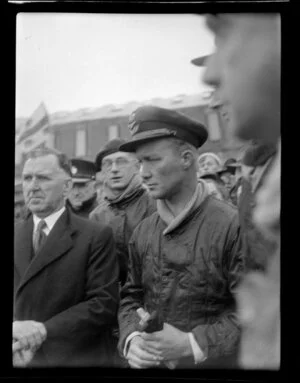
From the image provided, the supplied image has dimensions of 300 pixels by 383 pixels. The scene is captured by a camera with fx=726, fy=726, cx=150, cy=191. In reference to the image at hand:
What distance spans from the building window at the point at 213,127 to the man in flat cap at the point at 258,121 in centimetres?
9

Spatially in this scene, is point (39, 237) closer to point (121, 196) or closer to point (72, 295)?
point (72, 295)

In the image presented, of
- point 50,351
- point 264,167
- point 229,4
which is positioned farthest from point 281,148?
point 50,351

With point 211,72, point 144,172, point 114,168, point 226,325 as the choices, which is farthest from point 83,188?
point 226,325

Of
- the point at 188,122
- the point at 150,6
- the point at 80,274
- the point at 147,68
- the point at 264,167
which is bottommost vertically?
the point at 80,274

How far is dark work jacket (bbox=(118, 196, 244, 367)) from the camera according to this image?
4113mm

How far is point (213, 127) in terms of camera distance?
4195 millimetres

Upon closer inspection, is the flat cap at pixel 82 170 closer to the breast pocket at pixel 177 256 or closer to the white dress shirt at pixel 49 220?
the white dress shirt at pixel 49 220

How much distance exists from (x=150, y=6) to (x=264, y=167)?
114 centimetres

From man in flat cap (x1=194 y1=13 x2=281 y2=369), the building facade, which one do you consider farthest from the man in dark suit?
man in flat cap (x1=194 y1=13 x2=281 y2=369)

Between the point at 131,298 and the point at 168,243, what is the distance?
383 mm

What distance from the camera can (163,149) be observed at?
4211 mm

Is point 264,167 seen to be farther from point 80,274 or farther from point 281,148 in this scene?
point 80,274

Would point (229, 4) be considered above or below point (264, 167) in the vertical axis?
above

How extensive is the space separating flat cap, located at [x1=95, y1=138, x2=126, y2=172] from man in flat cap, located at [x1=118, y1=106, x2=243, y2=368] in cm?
5
